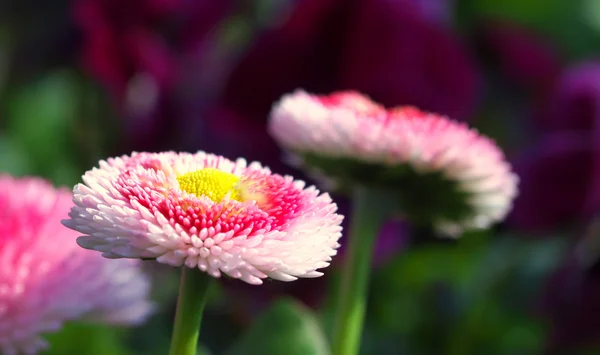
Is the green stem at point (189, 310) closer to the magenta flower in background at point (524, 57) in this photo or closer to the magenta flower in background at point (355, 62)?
the magenta flower in background at point (355, 62)

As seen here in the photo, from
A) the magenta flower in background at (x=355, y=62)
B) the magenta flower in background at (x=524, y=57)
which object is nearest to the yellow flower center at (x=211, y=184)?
the magenta flower in background at (x=355, y=62)

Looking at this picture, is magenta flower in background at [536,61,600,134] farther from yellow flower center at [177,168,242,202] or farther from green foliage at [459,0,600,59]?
yellow flower center at [177,168,242,202]

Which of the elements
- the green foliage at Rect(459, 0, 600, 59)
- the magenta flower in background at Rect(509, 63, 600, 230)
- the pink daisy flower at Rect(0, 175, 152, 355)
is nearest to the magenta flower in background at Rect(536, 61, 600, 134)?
the magenta flower in background at Rect(509, 63, 600, 230)

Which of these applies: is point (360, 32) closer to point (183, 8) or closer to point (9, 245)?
point (183, 8)

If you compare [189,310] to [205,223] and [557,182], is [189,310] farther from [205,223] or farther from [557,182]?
[557,182]

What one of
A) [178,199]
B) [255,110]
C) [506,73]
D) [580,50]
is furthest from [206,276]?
[580,50]

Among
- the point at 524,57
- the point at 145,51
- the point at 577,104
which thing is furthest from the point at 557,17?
the point at 145,51
